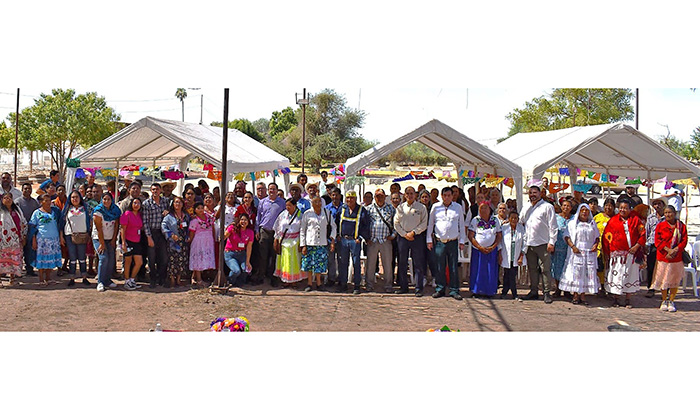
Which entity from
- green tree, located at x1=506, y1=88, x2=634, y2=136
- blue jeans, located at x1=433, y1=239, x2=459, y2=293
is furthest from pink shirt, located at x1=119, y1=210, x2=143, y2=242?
green tree, located at x1=506, y1=88, x2=634, y2=136

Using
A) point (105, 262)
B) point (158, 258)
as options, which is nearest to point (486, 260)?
point (158, 258)

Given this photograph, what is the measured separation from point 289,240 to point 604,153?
302 inches

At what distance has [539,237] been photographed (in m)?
8.52

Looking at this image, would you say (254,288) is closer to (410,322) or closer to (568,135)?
(410,322)

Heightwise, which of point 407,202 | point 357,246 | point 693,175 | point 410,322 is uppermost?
point 693,175

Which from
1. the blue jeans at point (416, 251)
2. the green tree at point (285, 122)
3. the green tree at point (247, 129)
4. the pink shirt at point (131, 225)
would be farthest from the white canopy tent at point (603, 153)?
the green tree at point (285, 122)

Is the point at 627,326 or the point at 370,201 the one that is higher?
the point at 370,201

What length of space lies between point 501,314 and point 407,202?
83.7 inches

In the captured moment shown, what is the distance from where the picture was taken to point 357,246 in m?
8.97

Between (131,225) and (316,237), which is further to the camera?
(316,237)

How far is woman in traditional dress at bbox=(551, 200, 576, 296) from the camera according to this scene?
28.1 ft

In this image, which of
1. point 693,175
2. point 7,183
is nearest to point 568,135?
point 693,175

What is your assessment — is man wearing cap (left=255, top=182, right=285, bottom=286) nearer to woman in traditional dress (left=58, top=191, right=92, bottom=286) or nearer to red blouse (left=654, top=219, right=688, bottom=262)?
woman in traditional dress (left=58, top=191, right=92, bottom=286)

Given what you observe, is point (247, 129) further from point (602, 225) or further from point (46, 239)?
point (602, 225)
